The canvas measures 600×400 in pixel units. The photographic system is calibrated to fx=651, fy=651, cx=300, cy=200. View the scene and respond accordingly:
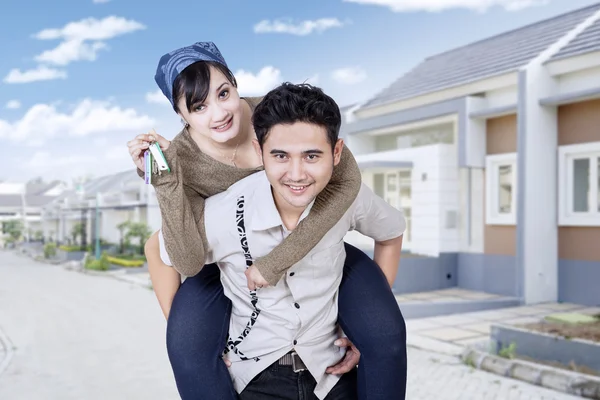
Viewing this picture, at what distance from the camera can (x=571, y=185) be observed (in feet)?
27.3

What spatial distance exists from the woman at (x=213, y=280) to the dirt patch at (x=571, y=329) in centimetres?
375

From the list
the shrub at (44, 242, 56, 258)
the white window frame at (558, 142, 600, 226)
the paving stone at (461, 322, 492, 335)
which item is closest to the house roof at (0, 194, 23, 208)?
the shrub at (44, 242, 56, 258)

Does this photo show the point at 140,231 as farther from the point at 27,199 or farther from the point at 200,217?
the point at 27,199

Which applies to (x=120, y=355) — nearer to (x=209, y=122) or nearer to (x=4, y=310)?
(x=4, y=310)

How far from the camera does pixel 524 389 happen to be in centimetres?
450

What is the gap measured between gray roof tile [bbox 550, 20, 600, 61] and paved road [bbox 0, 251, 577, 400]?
4.61 meters

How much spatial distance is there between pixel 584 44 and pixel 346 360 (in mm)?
7704

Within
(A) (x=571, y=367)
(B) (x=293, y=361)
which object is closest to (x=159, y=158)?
(B) (x=293, y=361)

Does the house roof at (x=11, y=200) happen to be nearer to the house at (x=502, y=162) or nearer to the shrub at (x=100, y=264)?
the shrub at (x=100, y=264)

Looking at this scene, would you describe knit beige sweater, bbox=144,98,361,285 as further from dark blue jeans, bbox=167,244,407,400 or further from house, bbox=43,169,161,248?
house, bbox=43,169,161,248

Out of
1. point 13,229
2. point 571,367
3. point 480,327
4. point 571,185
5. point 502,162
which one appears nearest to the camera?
point 571,367

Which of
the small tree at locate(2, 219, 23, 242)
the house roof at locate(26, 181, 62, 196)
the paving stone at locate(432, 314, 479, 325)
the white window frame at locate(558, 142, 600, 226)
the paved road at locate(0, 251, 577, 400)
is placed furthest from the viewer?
the house roof at locate(26, 181, 62, 196)

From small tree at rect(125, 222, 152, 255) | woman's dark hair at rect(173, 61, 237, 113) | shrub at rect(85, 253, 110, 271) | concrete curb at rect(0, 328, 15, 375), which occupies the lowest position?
concrete curb at rect(0, 328, 15, 375)

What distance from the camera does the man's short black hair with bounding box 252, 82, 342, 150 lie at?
141 cm
